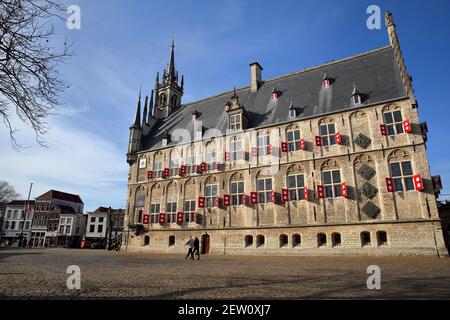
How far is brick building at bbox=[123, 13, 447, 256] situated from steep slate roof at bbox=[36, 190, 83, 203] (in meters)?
41.0

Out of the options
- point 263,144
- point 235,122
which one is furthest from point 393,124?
point 235,122

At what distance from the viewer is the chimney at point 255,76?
29800mm

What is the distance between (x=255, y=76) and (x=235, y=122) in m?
7.35

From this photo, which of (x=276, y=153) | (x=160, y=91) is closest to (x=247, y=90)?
(x=276, y=153)

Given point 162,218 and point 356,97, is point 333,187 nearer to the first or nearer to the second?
point 356,97

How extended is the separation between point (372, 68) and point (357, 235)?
13935 mm

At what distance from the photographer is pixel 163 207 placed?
27906 millimetres

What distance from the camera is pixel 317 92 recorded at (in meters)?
24.1

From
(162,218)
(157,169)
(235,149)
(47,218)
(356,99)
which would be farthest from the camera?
(47,218)

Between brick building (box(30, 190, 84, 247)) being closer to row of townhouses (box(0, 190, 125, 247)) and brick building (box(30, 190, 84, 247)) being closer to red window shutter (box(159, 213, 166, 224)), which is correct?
row of townhouses (box(0, 190, 125, 247))

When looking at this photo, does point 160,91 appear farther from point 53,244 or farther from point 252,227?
point 53,244

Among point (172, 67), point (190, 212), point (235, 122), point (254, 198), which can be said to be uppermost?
point (172, 67)

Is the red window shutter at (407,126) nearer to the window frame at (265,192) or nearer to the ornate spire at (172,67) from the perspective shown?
the window frame at (265,192)

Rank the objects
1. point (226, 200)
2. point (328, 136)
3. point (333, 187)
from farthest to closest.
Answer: point (226, 200) < point (328, 136) < point (333, 187)
